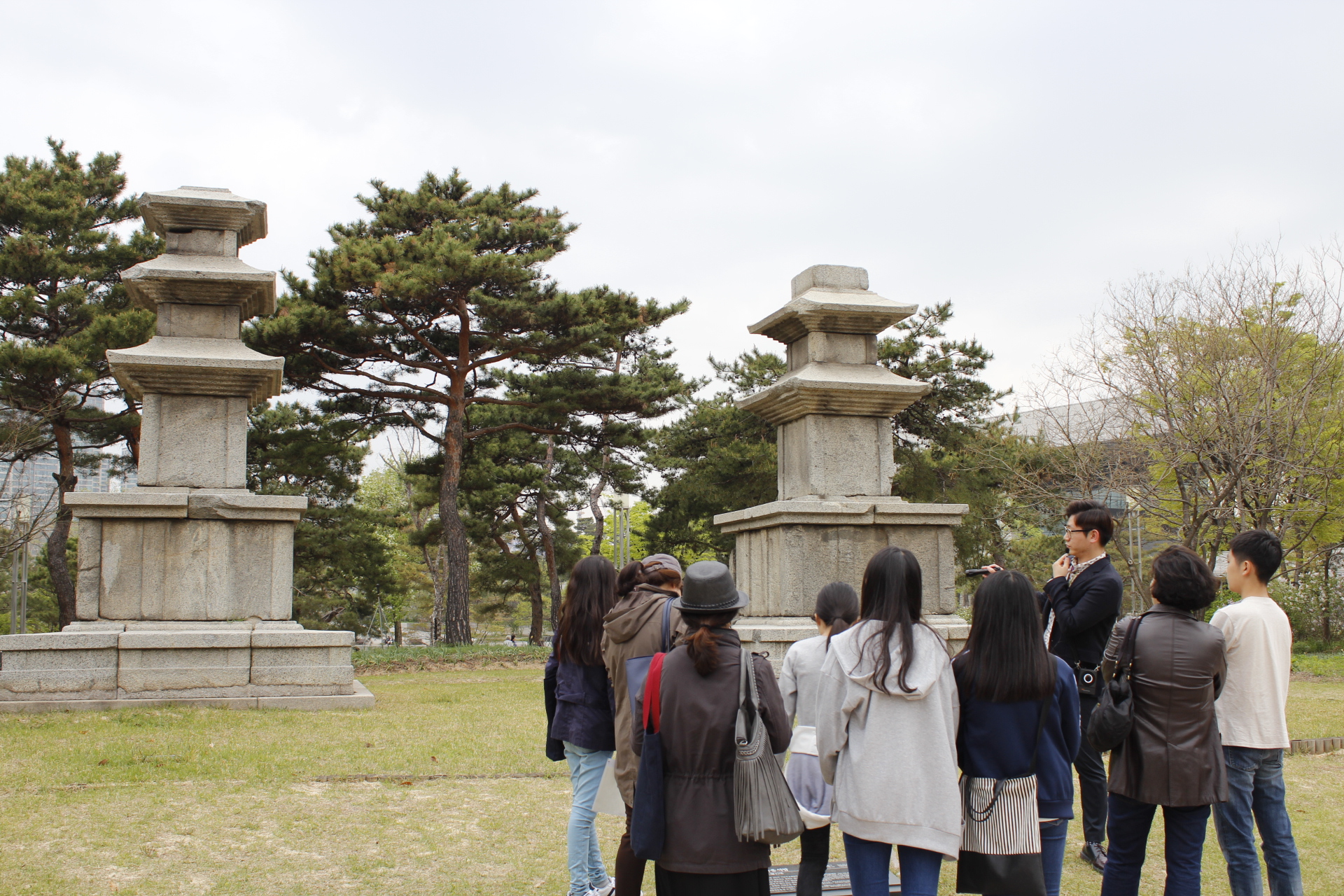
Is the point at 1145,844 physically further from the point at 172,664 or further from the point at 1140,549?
the point at 1140,549

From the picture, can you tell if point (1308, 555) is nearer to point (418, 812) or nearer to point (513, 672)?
point (513, 672)

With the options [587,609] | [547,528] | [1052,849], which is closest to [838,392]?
[587,609]

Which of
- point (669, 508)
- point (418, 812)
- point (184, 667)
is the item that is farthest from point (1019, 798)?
point (669, 508)

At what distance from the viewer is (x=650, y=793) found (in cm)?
301

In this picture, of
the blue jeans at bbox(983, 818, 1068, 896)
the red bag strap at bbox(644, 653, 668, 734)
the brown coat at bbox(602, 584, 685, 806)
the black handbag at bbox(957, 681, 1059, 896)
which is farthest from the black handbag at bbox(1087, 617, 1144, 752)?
the red bag strap at bbox(644, 653, 668, 734)

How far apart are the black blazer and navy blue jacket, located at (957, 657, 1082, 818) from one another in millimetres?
1390

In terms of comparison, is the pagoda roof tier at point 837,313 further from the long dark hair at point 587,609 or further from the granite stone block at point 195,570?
the granite stone block at point 195,570

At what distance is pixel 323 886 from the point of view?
14.0 ft

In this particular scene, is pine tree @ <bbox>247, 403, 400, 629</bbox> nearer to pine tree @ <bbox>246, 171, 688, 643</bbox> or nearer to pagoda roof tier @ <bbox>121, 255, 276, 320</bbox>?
pine tree @ <bbox>246, 171, 688, 643</bbox>

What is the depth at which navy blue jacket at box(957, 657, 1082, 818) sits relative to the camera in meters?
3.24

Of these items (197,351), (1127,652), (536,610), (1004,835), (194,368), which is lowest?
(536,610)

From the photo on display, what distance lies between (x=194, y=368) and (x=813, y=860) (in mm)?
7888

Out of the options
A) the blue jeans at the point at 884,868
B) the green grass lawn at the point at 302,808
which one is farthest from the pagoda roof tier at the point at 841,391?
the blue jeans at the point at 884,868

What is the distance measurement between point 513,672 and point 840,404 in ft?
28.9
